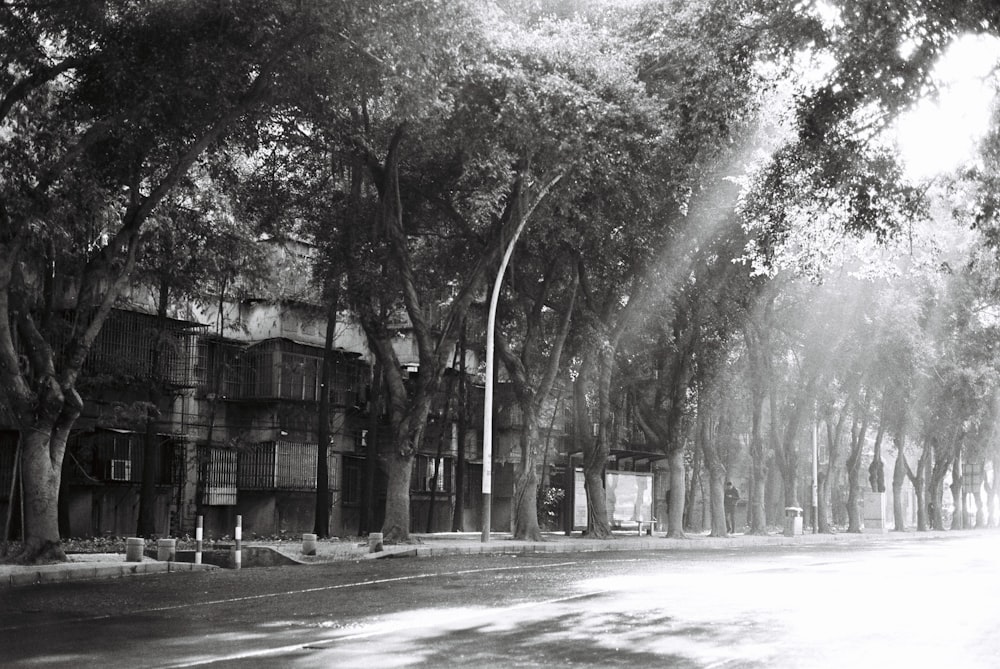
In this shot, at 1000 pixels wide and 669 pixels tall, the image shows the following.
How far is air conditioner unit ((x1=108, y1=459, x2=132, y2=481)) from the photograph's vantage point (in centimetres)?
3488

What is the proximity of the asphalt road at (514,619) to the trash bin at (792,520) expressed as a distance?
26.4m

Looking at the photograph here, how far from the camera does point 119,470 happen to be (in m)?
35.2

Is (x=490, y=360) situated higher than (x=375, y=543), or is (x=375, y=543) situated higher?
(x=490, y=360)

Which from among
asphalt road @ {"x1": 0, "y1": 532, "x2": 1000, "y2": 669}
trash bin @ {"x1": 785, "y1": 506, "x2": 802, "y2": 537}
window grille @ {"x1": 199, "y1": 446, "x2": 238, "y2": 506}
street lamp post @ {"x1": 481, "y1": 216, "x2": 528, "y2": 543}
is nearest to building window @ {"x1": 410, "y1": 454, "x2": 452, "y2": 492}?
window grille @ {"x1": 199, "y1": 446, "x2": 238, "y2": 506}

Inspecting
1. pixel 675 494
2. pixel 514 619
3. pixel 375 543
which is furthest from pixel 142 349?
pixel 514 619

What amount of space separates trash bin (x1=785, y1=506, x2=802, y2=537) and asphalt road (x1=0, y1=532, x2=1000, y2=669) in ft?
86.6

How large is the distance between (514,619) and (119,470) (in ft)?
83.7

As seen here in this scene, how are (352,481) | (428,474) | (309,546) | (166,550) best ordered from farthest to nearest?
1. (428,474)
2. (352,481)
3. (309,546)
4. (166,550)

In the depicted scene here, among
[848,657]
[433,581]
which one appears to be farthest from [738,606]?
[433,581]

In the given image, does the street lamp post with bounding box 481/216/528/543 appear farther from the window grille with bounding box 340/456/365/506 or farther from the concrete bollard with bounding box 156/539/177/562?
the window grille with bounding box 340/456/365/506

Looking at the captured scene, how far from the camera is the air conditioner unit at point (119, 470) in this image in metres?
34.9

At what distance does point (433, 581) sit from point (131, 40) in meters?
10.2

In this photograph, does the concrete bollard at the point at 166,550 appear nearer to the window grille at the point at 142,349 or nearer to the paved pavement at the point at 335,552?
the paved pavement at the point at 335,552

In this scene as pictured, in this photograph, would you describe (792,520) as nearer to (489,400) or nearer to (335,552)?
(489,400)
